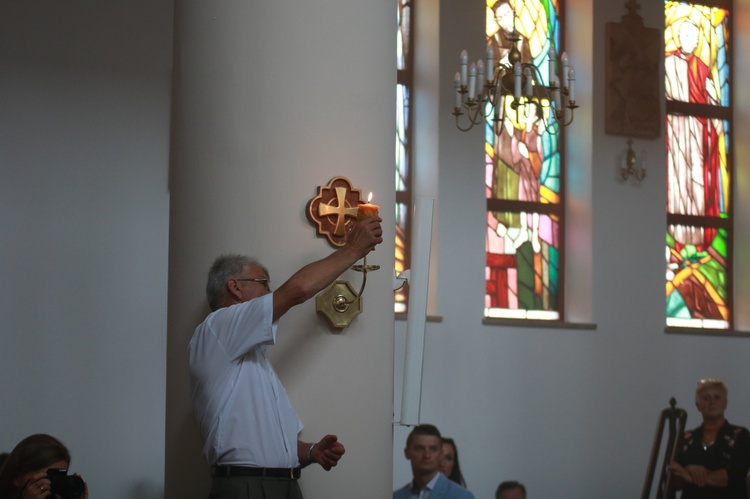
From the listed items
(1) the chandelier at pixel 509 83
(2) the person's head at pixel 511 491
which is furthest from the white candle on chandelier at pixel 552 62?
(2) the person's head at pixel 511 491

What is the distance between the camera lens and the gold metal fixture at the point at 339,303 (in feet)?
12.5

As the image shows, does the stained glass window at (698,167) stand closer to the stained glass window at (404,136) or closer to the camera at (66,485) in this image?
the stained glass window at (404,136)

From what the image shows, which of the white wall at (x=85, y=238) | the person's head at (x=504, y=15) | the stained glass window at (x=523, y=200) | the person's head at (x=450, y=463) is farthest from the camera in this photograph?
the person's head at (x=504, y=15)

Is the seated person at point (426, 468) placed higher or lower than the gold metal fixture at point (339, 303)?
lower

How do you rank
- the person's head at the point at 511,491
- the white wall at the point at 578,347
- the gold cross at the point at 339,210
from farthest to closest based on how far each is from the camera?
1. the white wall at the point at 578,347
2. the person's head at the point at 511,491
3. the gold cross at the point at 339,210

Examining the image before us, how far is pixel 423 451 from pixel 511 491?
3.41 ft

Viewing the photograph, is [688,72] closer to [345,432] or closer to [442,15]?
[442,15]

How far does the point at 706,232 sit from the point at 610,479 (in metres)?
2.65

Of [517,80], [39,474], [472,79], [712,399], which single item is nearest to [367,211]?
[39,474]

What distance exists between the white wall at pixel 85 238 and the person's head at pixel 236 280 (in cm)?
442

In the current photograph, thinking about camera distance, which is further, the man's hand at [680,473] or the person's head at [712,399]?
the person's head at [712,399]

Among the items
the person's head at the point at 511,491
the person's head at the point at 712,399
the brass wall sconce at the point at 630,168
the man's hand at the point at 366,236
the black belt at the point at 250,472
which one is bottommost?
the person's head at the point at 511,491

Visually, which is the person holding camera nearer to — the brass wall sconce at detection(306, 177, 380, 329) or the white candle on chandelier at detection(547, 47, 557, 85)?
the brass wall sconce at detection(306, 177, 380, 329)

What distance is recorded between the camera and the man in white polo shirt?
3350 mm
